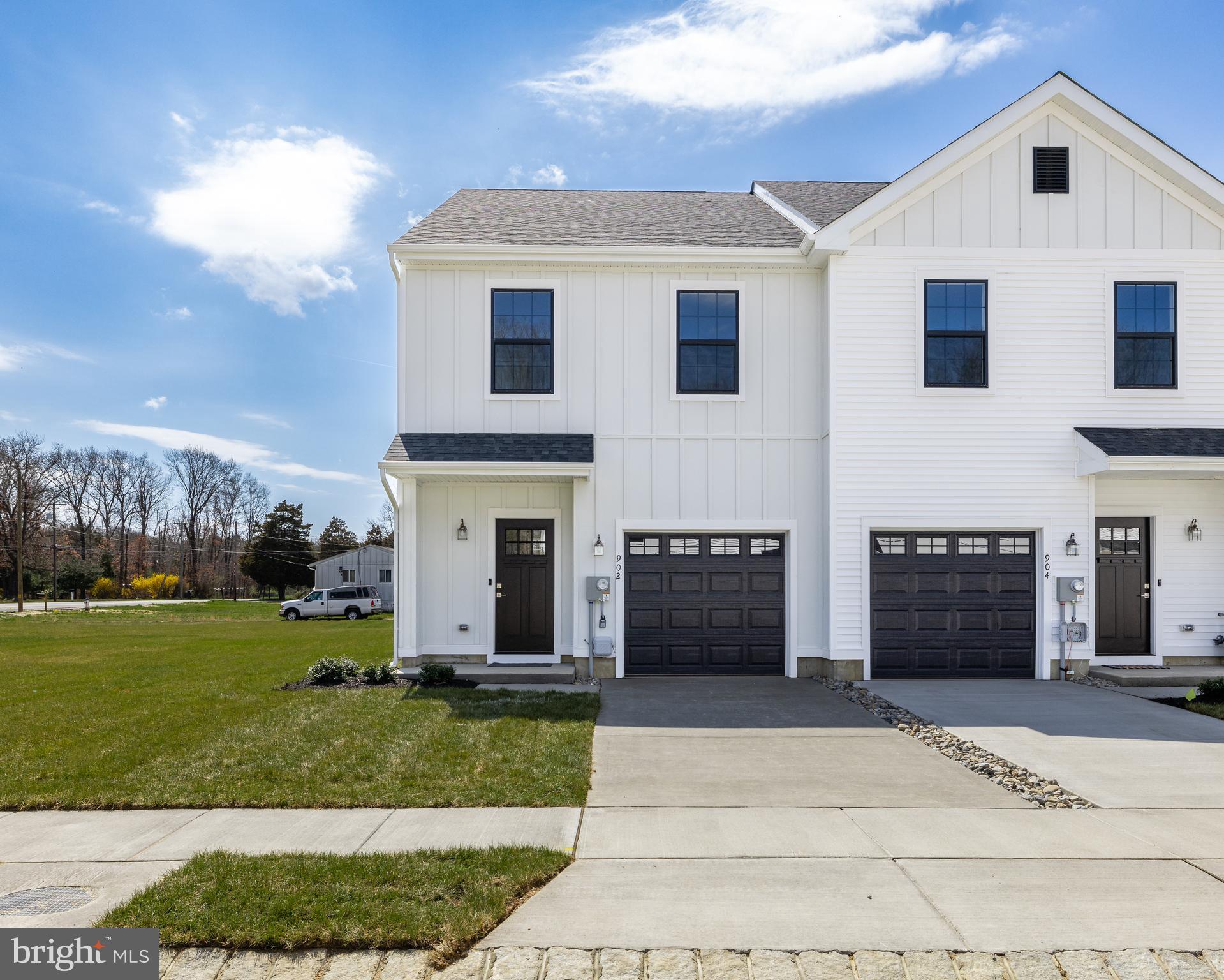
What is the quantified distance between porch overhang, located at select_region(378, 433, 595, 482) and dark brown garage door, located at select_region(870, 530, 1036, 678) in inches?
178

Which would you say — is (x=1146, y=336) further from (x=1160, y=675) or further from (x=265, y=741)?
(x=265, y=741)

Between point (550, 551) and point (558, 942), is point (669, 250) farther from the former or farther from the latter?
point (558, 942)

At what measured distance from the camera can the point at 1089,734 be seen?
7988mm

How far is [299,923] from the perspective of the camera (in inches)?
149

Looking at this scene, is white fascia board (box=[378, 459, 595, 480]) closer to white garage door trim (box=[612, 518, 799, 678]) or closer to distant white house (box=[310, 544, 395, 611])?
white garage door trim (box=[612, 518, 799, 678])

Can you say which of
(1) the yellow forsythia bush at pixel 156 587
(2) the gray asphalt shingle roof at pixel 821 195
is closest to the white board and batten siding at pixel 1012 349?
(2) the gray asphalt shingle roof at pixel 821 195

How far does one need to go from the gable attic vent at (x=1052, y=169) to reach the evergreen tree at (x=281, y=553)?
4545 cm

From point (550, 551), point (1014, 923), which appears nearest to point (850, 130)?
point (550, 551)

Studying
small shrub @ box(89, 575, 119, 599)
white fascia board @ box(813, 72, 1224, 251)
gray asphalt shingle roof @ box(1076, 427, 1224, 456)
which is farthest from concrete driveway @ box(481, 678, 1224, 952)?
small shrub @ box(89, 575, 119, 599)

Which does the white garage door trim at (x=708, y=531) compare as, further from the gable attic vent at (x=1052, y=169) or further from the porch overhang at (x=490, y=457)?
the gable attic vent at (x=1052, y=169)

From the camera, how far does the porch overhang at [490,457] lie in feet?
35.6

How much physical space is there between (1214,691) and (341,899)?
33.3ft

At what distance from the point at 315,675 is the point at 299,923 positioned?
7.43 metres

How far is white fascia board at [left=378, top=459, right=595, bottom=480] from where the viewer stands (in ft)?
35.4
